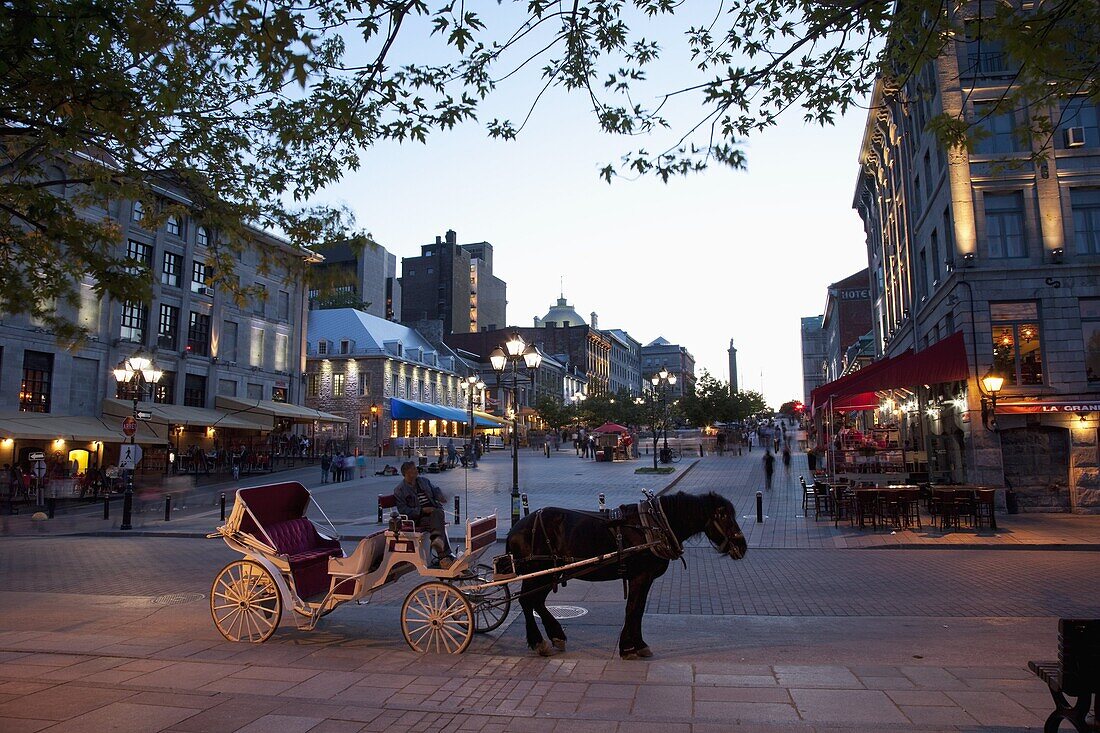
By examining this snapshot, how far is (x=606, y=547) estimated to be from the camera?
23.2 feet

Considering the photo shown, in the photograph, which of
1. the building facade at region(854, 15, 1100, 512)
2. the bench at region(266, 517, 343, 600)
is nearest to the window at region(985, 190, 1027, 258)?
the building facade at region(854, 15, 1100, 512)

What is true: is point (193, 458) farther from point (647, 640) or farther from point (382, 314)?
point (382, 314)

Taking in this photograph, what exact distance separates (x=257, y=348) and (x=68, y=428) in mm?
17040

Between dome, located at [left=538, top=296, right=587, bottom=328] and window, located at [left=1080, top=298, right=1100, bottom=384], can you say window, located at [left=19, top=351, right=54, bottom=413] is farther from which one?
dome, located at [left=538, top=296, right=587, bottom=328]

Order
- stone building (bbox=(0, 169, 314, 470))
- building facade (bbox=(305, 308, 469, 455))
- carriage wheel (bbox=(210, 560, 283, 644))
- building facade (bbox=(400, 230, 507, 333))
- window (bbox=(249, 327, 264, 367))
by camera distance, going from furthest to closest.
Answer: building facade (bbox=(400, 230, 507, 333))
building facade (bbox=(305, 308, 469, 455))
window (bbox=(249, 327, 264, 367))
stone building (bbox=(0, 169, 314, 470))
carriage wheel (bbox=(210, 560, 283, 644))

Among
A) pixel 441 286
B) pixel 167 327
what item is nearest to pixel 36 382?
pixel 167 327

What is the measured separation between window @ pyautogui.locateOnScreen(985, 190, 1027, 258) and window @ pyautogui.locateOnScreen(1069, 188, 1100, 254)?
1.39m

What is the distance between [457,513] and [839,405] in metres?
16.5

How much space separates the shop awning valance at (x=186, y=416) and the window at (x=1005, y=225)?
32.9 m

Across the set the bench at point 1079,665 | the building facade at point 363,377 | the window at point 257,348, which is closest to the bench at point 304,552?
the bench at point 1079,665

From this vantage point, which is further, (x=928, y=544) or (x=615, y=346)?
(x=615, y=346)

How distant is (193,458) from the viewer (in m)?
35.5

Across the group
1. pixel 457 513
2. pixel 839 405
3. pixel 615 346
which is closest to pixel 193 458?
pixel 457 513

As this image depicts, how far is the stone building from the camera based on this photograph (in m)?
30.4
